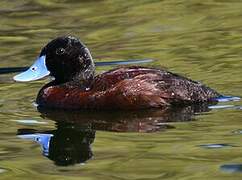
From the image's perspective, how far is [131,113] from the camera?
30.3ft

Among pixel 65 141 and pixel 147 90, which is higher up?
pixel 147 90

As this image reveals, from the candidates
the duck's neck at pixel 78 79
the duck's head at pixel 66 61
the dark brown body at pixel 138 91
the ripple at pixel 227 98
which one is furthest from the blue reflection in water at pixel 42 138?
the ripple at pixel 227 98

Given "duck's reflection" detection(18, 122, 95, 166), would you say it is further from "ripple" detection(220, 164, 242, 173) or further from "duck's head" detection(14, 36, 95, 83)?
"duck's head" detection(14, 36, 95, 83)

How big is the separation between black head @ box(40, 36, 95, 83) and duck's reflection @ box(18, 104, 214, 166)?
598 millimetres

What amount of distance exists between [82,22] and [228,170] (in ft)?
28.9

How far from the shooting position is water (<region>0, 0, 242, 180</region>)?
7051 millimetres

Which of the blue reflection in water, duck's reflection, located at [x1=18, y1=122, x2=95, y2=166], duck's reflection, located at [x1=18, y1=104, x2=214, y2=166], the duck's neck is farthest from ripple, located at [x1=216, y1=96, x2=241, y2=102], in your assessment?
the blue reflection in water

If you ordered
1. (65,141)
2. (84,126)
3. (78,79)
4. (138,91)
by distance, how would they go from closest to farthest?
(65,141) → (84,126) → (138,91) → (78,79)

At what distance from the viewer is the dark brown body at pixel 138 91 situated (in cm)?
934

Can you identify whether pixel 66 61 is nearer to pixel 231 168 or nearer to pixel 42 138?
pixel 42 138

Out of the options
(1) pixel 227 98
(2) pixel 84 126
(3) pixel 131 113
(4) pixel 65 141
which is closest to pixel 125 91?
(3) pixel 131 113

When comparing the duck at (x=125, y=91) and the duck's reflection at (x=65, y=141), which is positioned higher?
the duck at (x=125, y=91)

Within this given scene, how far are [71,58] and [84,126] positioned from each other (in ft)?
5.11

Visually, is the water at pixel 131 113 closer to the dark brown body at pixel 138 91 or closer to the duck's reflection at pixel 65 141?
the duck's reflection at pixel 65 141
